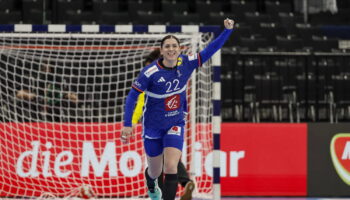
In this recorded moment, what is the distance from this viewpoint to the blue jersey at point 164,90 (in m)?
6.37

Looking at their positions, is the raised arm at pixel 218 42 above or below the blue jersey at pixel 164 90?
above

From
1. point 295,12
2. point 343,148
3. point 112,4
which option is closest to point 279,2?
point 295,12

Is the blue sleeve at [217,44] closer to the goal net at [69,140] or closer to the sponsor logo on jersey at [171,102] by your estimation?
the sponsor logo on jersey at [171,102]

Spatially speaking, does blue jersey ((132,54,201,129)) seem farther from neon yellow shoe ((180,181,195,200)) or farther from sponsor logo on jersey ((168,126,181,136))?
neon yellow shoe ((180,181,195,200))

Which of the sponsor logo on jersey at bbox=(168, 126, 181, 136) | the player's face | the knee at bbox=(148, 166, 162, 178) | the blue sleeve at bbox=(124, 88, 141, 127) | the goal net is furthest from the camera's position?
the goal net

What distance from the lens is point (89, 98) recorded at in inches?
392

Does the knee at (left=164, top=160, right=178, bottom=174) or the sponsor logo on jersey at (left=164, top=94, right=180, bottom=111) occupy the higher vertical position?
the sponsor logo on jersey at (left=164, top=94, right=180, bottom=111)

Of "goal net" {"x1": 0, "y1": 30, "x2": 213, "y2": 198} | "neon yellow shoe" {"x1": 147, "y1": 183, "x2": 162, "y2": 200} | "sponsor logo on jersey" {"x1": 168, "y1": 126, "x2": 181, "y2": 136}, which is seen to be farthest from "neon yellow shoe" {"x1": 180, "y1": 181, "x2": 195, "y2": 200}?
"goal net" {"x1": 0, "y1": 30, "x2": 213, "y2": 198}

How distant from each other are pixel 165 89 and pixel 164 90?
0.05ft

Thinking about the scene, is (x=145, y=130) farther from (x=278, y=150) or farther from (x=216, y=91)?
(x=278, y=150)

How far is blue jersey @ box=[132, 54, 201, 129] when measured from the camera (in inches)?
251

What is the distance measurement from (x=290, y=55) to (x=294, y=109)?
100 cm

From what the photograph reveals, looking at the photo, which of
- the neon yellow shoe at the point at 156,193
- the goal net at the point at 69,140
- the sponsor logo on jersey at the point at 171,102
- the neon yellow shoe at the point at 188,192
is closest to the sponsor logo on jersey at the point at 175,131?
the sponsor logo on jersey at the point at 171,102

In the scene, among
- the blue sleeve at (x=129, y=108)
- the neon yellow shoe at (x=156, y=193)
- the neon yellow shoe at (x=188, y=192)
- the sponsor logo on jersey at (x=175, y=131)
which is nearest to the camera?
the blue sleeve at (x=129, y=108)
